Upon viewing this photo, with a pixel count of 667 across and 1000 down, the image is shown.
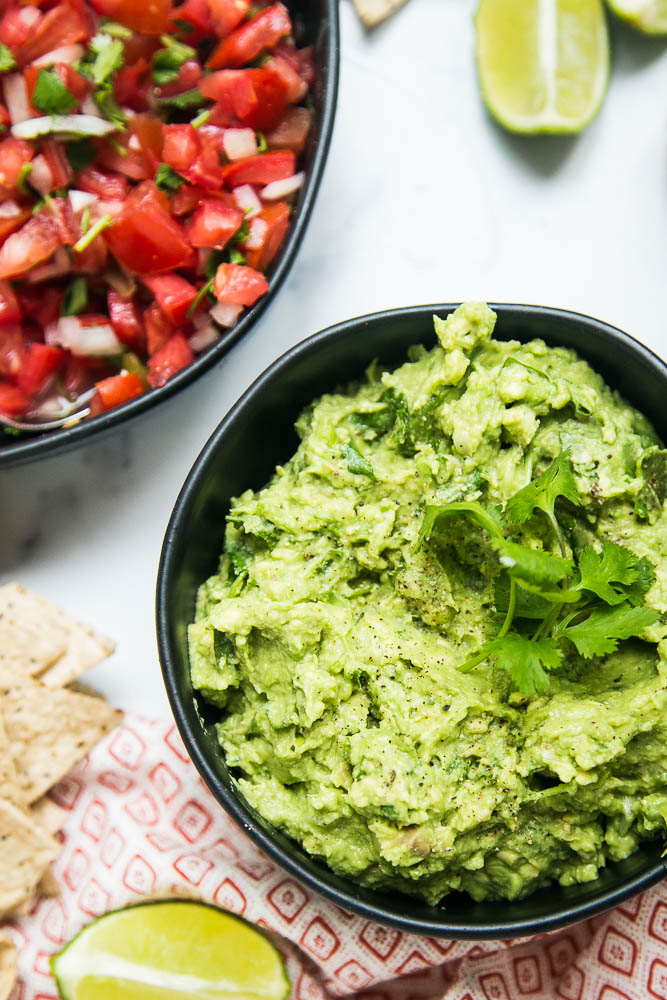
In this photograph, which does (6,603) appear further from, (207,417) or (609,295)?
(609,295)

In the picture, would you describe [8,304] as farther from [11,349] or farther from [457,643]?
[457,643]

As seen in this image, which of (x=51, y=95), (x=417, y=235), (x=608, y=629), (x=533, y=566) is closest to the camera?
(x=533, y=566)

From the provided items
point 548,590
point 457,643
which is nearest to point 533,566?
point 548,590

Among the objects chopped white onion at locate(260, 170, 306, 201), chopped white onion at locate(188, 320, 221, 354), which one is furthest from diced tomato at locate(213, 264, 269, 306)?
chopped white onion at locate(260, 170, 306, 201)

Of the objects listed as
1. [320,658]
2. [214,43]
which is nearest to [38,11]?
[214,43]

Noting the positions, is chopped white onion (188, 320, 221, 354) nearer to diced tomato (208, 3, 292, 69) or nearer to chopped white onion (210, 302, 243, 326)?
chopped white onion (210, 302, 243, 326)

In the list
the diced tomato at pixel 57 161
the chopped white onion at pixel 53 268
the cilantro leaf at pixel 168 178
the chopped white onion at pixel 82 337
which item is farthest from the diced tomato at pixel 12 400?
the cilantro leaf at pixel 168 178

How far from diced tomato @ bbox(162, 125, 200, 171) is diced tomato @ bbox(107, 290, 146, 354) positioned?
0.36m

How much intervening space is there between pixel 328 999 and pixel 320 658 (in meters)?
1.22

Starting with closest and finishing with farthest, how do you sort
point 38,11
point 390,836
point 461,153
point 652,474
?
point 390,836 → point 652,474 → point 38,11 → point 461,153

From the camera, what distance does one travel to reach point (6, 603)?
2.81 meters

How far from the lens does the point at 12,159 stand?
101 inches

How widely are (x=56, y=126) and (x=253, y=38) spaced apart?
1.75 feet

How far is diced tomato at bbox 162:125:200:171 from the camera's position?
2582 millimetres
